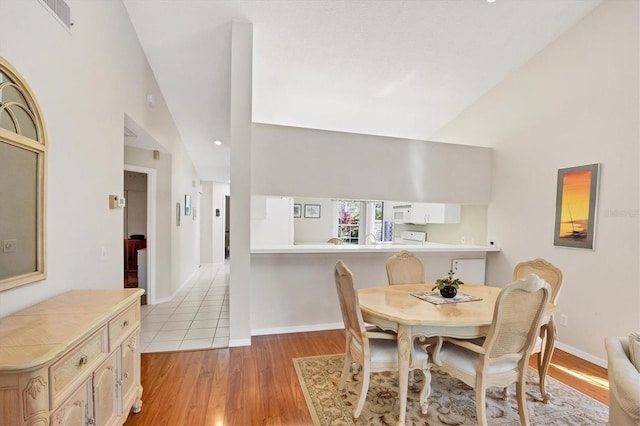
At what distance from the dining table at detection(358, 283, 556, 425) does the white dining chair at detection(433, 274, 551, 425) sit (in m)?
0.12

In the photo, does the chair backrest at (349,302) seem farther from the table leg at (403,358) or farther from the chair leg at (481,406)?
the chair leg at (481,406)

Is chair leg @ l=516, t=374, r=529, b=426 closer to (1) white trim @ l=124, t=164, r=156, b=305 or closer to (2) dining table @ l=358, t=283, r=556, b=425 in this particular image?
(2) dining table @ l=358, t=283, r=556, b=425

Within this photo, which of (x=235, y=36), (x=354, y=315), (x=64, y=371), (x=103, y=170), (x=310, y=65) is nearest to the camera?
(x=64, y=371)

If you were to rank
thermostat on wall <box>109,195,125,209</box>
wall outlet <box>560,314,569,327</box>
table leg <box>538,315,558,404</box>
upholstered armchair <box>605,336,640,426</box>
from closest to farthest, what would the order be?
upholstered armchair <box>605,336,640,426</box> < table leg <box>538,315,558,404</box> < thermostat on wall <box>109,195,125,209</box> < wall outlet <box>560,314,569,327</box>

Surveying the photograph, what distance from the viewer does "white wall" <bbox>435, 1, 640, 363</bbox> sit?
2750 mm

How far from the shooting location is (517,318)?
1.84 m

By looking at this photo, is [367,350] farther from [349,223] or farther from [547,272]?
[349,223]

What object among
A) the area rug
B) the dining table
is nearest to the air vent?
the dining table

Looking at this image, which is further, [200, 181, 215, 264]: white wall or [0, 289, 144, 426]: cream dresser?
[200, 181, 215, 264]: white wall

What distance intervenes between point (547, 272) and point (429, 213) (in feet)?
8.08

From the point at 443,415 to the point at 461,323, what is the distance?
749 mm

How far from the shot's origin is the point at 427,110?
478 cm

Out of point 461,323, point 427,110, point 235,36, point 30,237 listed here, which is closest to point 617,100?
point 427,110

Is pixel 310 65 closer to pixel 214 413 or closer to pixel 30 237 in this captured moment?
pixel 30 237
